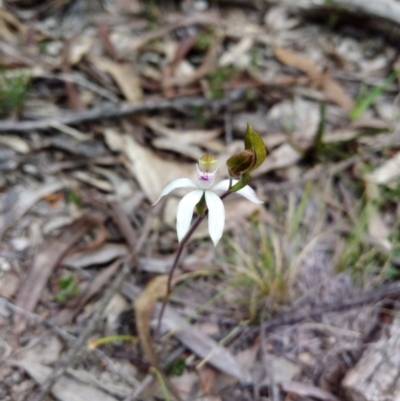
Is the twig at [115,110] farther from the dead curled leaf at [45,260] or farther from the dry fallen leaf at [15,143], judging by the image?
the dead curled leaf at [45,260]

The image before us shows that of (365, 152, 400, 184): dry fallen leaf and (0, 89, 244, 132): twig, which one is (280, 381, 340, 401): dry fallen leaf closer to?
(365, 152, 400, 184): dry fallen leaf

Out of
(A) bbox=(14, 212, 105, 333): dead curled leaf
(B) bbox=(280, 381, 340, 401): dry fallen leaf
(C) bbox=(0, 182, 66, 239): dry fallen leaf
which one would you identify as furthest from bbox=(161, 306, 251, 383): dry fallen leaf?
(C) bbox=(0, 182, 66, 239): dry fallen leaf

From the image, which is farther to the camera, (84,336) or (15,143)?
(15,143)

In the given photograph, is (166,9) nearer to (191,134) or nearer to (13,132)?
(191,134)

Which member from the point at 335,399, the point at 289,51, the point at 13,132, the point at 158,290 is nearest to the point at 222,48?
the point at 289,51

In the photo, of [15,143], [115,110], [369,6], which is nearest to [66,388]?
[15,143]

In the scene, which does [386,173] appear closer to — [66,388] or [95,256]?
[95,256]

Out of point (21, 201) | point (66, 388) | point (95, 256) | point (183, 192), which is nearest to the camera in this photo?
point (66, 388)
